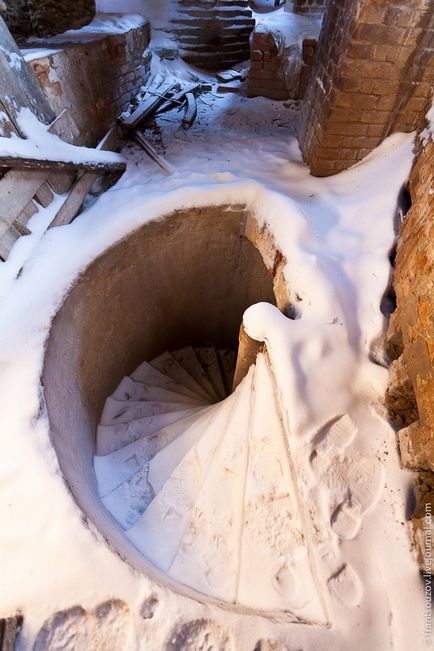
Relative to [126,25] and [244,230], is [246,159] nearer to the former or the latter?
[244,230]

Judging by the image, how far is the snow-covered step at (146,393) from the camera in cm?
345

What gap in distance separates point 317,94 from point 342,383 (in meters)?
2.40

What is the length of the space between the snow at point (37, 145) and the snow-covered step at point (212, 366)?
2.53m

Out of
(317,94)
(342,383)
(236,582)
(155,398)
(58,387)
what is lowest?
(155,398)

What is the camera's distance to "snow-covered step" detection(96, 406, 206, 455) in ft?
9.39

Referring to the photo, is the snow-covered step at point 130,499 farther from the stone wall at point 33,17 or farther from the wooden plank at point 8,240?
the stone wall at point 33,17

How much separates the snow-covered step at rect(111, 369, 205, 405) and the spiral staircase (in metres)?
0.82

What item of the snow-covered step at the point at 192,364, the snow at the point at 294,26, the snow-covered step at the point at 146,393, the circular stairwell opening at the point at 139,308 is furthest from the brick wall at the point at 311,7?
the snow-covered step at the point at 146,393

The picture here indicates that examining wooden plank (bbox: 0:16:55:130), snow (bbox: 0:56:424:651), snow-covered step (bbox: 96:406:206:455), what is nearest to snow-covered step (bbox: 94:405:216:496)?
snow-covered step (bbox: 96:406:206:455)

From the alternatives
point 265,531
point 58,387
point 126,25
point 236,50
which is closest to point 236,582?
point 265,531

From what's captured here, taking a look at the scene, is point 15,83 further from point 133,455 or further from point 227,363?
point 227,363

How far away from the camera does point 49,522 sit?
1540 millimetres

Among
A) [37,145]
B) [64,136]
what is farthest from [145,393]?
[64,136]

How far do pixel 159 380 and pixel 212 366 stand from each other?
0.86 metres
